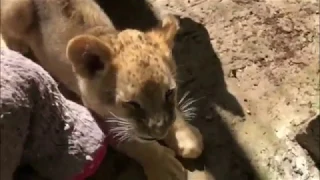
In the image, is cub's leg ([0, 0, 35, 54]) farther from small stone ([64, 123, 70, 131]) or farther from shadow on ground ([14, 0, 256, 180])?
small stone ([64, 123, 70, 131])

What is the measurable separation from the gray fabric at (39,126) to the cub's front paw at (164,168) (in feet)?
0.55

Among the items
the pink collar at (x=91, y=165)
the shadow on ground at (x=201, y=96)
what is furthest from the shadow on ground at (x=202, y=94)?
the pink collar at (x=91, y=165)

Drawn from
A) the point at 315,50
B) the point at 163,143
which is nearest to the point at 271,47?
the point at 315,50

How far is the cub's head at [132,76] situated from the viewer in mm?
1316

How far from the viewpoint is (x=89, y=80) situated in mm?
1405

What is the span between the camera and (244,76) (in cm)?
175

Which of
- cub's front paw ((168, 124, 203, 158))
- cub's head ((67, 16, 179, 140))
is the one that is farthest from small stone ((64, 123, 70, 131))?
cub's front paw ((168, 124, 203, 158))

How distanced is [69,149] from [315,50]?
84 cm

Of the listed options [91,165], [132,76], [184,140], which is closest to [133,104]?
[132,76]

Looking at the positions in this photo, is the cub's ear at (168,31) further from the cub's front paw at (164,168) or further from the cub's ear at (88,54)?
the cub's front paw at (164,168)

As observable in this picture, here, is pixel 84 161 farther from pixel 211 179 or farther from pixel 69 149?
pixel 211 179

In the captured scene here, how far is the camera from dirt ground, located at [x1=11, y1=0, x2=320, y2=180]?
1.57 meters

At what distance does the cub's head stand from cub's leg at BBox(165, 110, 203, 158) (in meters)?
0.18

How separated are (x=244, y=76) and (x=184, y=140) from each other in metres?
0.31
